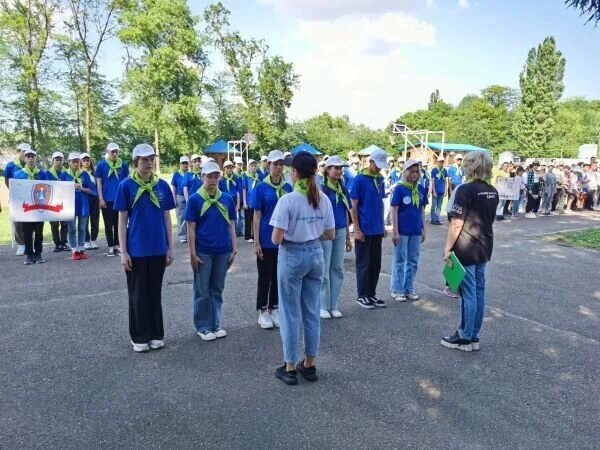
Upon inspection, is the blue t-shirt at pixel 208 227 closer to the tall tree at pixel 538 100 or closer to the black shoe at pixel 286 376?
the black shoe at pixel 286 376

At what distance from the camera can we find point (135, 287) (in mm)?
4684

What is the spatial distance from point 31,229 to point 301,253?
7196 mm

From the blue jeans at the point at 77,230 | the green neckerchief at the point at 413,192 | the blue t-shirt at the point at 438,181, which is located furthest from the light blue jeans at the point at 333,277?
the blue t-shirt at the point at 438,181

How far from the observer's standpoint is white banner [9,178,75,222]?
862cm

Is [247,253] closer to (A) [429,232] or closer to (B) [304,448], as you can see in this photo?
(A) [429,232]

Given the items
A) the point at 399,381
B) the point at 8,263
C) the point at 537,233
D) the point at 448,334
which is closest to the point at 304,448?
the point at 399,381

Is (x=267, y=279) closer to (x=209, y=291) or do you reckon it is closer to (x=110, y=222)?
(x=209, y=291)

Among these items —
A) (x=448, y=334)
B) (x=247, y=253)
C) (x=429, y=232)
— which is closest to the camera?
(x=448, y=334)

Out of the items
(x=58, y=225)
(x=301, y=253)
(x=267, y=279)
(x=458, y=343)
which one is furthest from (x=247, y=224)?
(x=301, y=253)

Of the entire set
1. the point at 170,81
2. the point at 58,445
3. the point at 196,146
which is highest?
the point at 170,81

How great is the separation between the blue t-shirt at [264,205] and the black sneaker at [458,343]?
87.2 inches

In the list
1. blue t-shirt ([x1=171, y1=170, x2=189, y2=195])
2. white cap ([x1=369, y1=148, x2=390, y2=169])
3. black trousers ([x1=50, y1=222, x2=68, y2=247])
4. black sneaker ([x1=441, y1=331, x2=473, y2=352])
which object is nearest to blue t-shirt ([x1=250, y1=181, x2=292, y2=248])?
white cap ([x1=369, y1=148, x2=390, y2=169])

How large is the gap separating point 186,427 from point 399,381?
1920mm

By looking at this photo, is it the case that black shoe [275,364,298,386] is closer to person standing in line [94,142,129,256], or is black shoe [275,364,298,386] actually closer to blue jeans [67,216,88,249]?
person standing in line [94,142,129,256]
